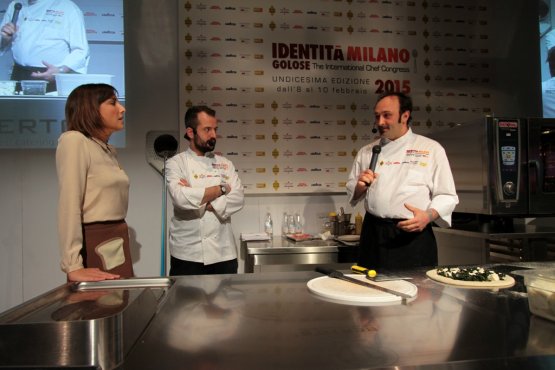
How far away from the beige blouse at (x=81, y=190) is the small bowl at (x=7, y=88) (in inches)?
68.9

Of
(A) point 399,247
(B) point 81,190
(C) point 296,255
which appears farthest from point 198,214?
(A) point 399,247

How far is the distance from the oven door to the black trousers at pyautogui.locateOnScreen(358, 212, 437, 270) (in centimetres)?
87

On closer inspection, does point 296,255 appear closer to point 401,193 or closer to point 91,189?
point 401,193

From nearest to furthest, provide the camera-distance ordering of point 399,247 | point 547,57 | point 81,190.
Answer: point 81,190 < point 399,247 < point 547,57

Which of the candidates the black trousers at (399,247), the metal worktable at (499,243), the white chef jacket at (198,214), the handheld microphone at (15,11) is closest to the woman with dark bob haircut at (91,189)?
the white chef jacket at (198,214)

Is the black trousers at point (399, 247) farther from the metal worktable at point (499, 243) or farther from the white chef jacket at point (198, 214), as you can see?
the white chef jacket at point (198, 214)

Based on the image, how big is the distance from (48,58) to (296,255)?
7.45ft

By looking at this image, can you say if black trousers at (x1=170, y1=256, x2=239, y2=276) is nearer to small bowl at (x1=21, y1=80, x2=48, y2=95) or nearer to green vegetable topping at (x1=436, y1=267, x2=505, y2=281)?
green vegetable topping at (x1=436, y1=267, x2=505, y2=281)

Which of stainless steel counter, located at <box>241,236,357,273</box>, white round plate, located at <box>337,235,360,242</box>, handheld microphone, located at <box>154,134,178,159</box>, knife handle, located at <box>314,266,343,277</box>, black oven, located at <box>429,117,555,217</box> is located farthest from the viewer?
handheld microphone, located at <box>154,134,178,159</box>

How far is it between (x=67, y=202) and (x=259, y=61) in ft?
6.67

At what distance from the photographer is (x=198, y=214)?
87.3 inches

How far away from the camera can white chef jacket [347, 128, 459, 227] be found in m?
1.89

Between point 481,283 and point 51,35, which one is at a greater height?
point 51,35

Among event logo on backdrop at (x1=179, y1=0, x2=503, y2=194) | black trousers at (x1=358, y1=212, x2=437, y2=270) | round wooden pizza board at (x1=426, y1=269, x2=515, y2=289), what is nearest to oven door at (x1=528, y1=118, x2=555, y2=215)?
black trousers at (x1=358, y1=212, x2=437, y2=270)
